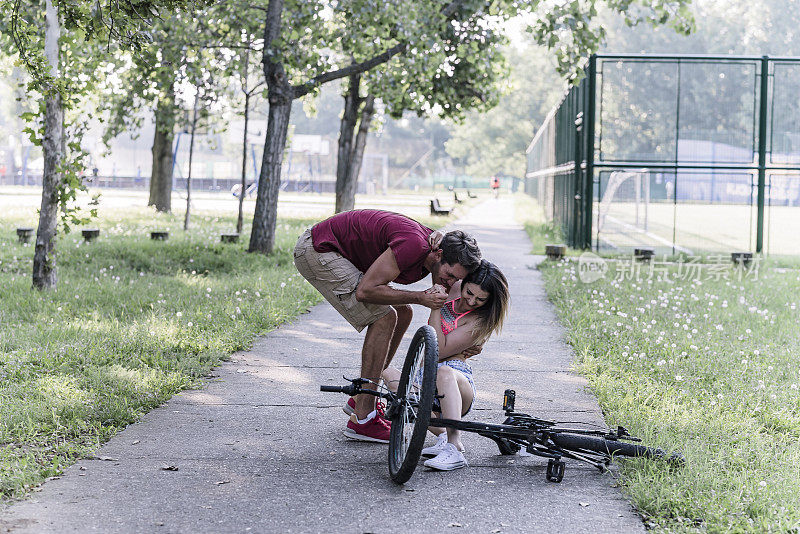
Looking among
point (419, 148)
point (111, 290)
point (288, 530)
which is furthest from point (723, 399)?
point (419, 148)

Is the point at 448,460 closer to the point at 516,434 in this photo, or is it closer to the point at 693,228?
the point at 516,434

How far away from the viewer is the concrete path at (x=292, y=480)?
4.03m

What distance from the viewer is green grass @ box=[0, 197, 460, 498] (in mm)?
5270

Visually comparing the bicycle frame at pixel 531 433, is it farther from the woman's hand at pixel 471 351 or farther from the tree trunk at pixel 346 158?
the tree trunk at pixel 346 158

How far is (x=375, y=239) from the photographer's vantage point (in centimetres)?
513

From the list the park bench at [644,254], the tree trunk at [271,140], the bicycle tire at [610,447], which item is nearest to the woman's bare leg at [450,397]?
the bicycle tire at [610,447]

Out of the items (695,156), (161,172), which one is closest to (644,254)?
(695,156)

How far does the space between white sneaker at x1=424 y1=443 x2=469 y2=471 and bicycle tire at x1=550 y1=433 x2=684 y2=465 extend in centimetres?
46

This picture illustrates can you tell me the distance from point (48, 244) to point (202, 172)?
54.6m

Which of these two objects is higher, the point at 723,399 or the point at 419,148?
the point at 419,148

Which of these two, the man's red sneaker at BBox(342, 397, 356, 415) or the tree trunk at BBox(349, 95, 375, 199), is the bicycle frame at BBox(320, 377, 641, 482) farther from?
the tree trunk at BBox(349, 95, 375, 199)

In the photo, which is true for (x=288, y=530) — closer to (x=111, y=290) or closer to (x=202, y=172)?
(x=111, y=290)

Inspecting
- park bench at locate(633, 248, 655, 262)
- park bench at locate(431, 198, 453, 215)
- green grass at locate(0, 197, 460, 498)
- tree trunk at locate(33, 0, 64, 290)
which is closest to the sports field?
park bench at locate(633, 248, 655, 262)

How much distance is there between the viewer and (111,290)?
10.1 metres
